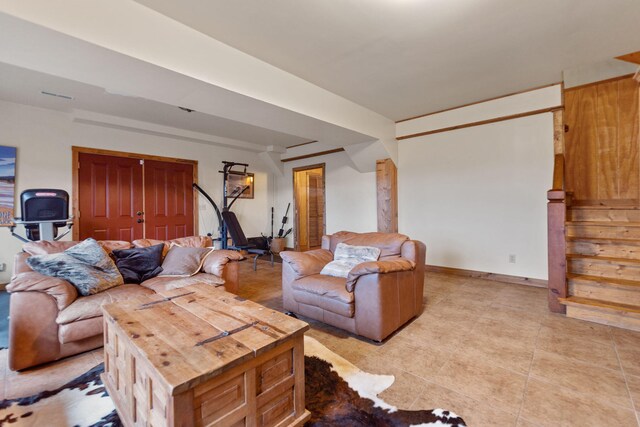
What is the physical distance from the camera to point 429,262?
15.5 ft

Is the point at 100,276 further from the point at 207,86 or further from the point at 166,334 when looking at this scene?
the point at 207,86

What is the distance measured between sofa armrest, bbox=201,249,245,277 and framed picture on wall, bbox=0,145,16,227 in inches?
122

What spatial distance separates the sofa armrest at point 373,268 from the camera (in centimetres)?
217

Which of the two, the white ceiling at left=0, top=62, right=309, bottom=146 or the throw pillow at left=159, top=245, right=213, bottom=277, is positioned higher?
the white ceiling at left=0, top=62, right=309, bottom=146

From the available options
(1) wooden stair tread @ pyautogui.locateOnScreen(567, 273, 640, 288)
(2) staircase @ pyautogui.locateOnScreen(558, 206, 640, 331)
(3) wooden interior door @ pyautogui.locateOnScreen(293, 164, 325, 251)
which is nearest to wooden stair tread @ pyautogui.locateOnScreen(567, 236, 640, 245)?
(2) staircase @ pyautogui.locateOnScreen(558, 206, 640, 331)

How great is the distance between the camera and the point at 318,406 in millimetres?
1529

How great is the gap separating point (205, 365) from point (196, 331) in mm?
328

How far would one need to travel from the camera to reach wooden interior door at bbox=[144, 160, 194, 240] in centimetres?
512

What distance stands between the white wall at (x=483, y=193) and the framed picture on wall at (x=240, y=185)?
3.50 metres

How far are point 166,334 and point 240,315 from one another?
36 centimetres

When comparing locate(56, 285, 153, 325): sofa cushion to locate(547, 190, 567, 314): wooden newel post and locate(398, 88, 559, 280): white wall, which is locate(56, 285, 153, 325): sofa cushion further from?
locate(398, 88, 559, 280): white wall

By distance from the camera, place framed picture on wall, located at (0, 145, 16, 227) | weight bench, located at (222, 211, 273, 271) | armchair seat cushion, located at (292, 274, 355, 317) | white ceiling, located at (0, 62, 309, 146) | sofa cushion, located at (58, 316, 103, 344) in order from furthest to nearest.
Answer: weight bench, located at (222, 211, 273, 271)
framed picture on wall, located at (0, 145, 16, 227)
white ceiling, located at (0, 62, 309, 146)
armchair seat cushion, located at (292, 274, 355, 317)
sofa cushion, located at (58, 316, 103, 344)

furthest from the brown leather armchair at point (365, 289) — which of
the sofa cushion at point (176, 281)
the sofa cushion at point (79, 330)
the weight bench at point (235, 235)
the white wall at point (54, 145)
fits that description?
the white wall at point (54, 145)

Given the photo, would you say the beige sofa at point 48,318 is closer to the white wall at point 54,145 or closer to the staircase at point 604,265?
the white wall at point 54,145
